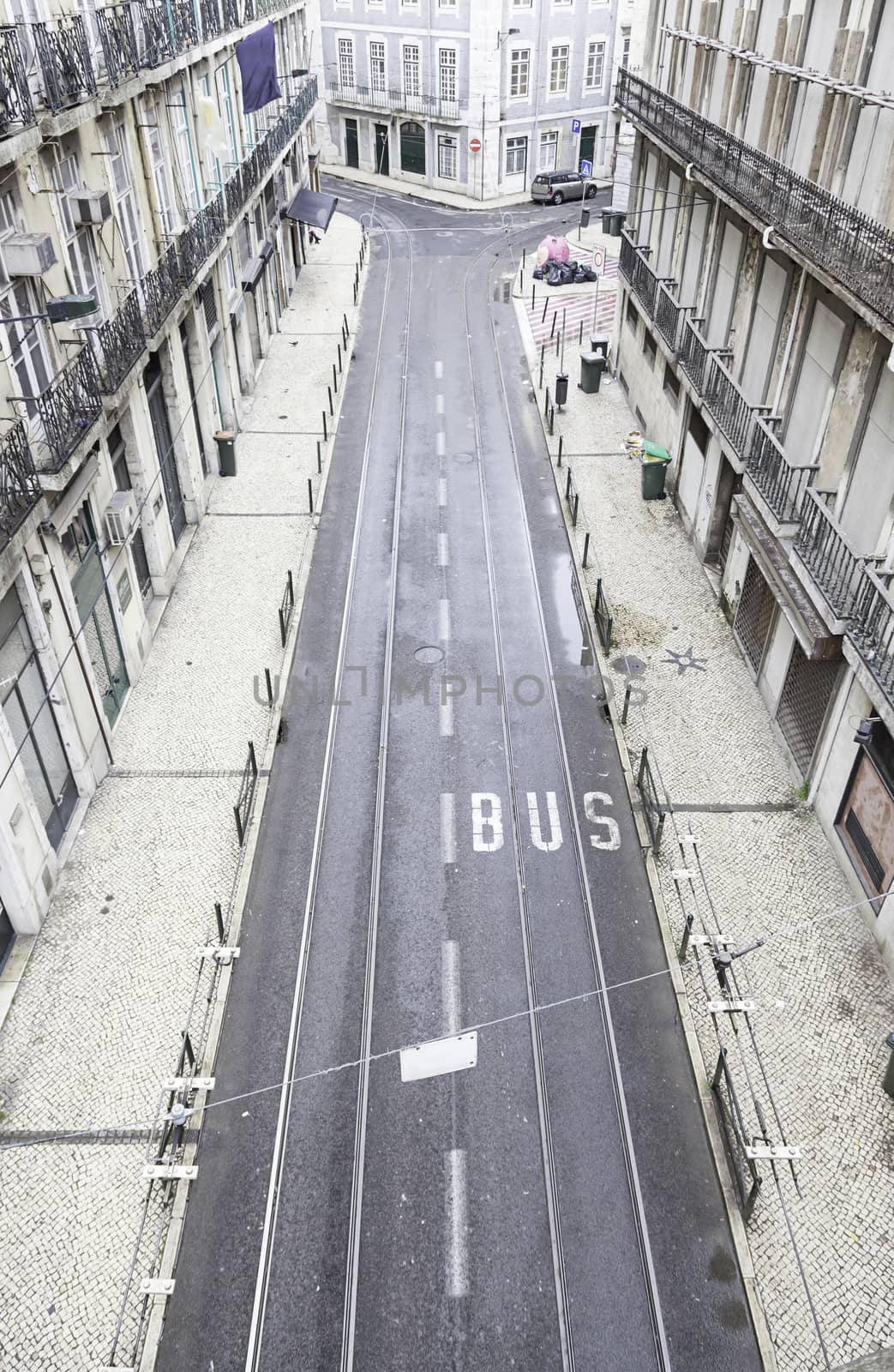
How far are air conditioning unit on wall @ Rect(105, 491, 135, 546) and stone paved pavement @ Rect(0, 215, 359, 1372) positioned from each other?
8.82ft

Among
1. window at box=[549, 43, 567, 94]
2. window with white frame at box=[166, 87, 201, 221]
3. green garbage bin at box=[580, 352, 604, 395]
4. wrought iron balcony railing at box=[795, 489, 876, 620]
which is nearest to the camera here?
wrought iron balcony railing at box=[795, 489, 876, 620]

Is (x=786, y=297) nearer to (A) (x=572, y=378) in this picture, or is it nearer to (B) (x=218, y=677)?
(B) (x=218, y=677)

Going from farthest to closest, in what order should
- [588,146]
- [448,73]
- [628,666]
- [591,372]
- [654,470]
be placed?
[588,146] < [448,73] < [591,372] < [654,470] < [628,666]

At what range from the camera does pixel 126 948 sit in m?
13.1

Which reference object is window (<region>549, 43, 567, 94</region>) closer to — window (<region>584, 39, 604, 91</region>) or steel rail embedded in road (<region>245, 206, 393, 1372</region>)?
window (<region>584, 39, 604, 91</region>)

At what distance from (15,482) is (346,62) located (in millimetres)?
54931

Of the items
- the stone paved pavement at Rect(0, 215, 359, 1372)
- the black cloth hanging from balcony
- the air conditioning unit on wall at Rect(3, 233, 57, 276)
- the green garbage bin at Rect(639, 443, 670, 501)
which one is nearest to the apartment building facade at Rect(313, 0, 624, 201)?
the black cloth hanging from balcony

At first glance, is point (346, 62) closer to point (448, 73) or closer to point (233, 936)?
point (448, 73)

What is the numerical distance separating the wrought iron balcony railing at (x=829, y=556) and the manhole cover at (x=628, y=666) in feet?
13.9

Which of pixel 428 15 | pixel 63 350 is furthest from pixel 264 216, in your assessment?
pixel 428 15

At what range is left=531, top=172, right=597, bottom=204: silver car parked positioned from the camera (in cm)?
5300

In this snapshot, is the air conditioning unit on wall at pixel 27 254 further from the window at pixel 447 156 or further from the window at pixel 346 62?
the window at pixel 346 62

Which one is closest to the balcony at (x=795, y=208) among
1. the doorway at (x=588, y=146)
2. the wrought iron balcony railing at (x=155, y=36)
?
the wrought iron balcony railing at (x=155, y=36)

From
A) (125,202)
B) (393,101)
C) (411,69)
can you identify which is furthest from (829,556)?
(393,101)
